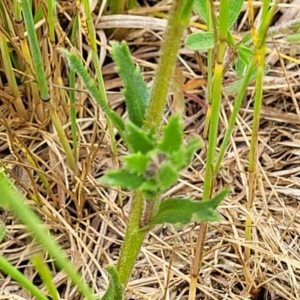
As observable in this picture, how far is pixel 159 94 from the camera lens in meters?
0.70

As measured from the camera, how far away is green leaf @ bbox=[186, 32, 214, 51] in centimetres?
102

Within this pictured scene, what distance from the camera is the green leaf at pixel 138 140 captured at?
644mm

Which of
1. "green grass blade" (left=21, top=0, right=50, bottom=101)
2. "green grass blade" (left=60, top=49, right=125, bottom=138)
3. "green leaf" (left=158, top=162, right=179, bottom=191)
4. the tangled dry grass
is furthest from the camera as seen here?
the tangled dry grass

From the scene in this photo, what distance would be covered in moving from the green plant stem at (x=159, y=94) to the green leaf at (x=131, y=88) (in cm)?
5

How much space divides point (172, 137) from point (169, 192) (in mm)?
583

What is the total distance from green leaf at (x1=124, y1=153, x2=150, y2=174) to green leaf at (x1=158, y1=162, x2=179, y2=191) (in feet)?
0.06

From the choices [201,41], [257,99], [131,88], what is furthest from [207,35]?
[131,88]

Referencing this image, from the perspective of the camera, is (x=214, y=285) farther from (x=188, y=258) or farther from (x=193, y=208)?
(x=193, y=208)

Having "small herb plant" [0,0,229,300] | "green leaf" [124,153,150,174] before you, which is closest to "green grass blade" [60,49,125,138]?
"small herb plant" [0,0,229,300]

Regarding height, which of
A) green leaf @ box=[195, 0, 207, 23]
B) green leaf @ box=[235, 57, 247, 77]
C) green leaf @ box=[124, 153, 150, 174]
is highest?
green leaf @ box=[124, 153, 150, 174]

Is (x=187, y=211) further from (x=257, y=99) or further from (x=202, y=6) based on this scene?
(x=202, y=6)

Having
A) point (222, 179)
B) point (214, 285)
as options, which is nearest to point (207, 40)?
point (222, 179)

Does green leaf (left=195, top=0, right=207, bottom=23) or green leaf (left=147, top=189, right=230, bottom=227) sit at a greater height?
green leaf (left=195, top=0, right=207, bottom=23)

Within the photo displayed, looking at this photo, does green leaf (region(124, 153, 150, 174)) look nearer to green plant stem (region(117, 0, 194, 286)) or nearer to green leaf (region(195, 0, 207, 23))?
green plant stem (region(117, 0, 194, 286))
